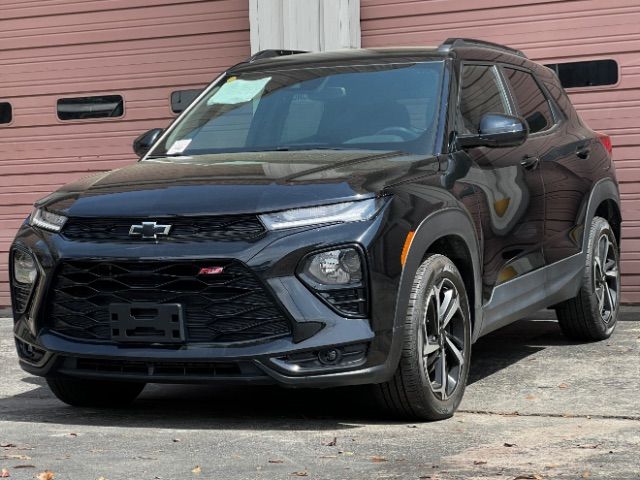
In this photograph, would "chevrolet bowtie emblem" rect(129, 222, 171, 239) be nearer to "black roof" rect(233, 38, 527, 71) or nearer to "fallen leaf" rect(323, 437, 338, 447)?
"fallen leaf" rect(323, 437, 338, 447)

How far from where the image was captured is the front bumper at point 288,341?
553 cm

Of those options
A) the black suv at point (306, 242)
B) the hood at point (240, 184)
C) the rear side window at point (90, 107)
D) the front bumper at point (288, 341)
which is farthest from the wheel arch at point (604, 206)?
the rear side window at point (90, 107)

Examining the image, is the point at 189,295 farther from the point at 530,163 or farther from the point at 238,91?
the point at 530,163

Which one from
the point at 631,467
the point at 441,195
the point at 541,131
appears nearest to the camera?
the point at 631,467

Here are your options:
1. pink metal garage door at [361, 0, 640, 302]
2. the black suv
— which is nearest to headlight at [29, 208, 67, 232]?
the black suv

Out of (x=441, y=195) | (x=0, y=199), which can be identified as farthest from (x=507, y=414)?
(x=0, y=199)

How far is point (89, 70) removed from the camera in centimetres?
1163

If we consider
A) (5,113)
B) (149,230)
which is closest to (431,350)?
(149,230)

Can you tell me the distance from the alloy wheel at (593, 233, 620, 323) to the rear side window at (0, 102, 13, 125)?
18.7ft

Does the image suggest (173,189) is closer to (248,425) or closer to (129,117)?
(248,425)

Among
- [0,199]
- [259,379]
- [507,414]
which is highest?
[259,379]

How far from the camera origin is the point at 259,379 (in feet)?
18.5

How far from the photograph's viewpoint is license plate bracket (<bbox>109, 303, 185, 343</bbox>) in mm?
5668

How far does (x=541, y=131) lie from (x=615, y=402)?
1.89 m
